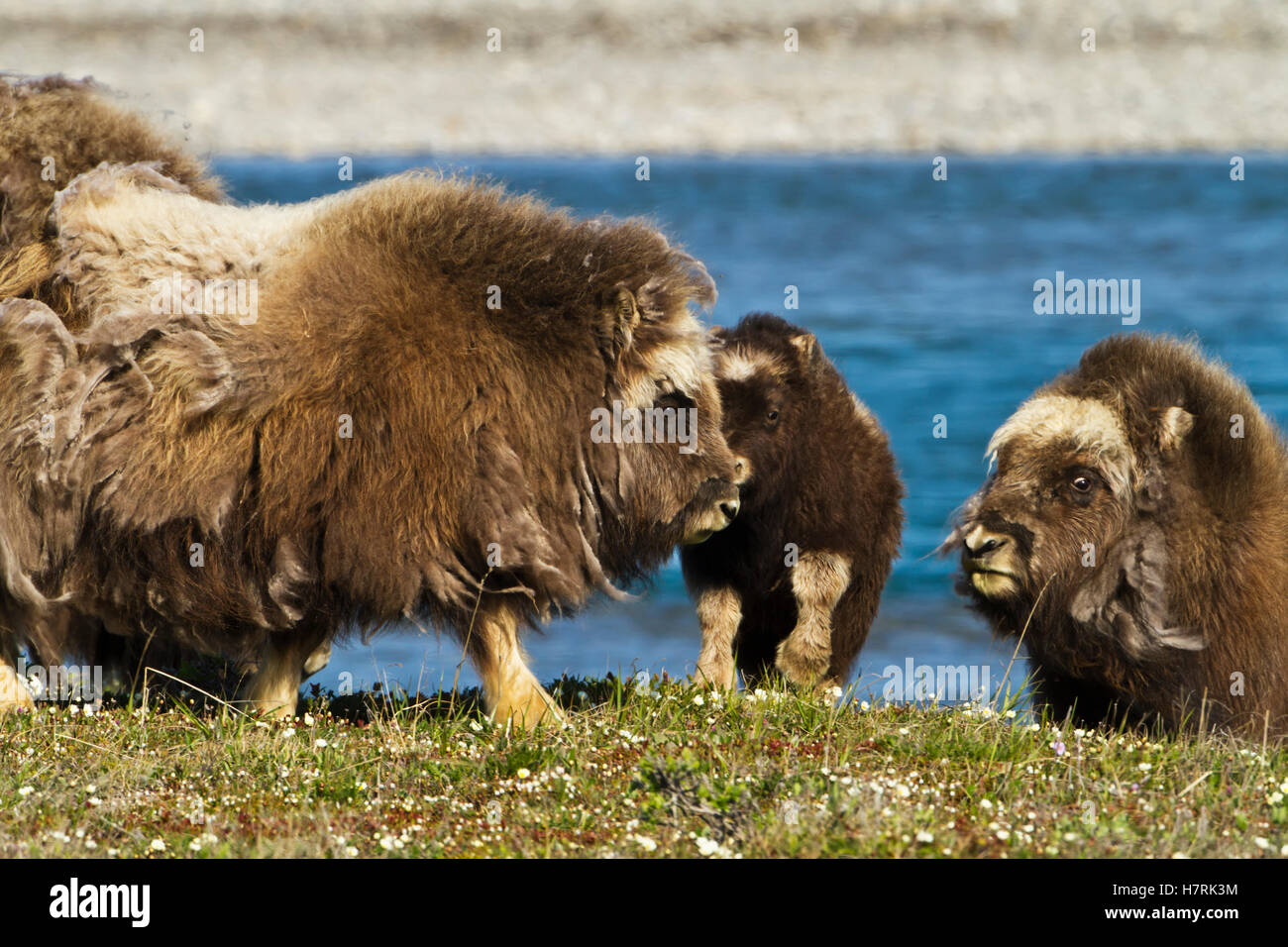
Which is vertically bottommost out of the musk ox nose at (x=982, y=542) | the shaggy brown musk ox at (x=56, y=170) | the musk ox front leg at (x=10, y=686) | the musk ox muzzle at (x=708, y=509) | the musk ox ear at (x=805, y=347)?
the musk ox front leg at (x=10, y=686)

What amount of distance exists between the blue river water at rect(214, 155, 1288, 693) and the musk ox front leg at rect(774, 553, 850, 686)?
0.26 meters

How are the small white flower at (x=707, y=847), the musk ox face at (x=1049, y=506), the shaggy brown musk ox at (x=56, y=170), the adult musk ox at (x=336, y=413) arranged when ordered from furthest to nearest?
the musk ox face at (x=1049, y=506), the shaggy brown musk ox at (x=56, y=170), the adult musk ox at (x=336, y=413), the small white flower at (x=707, y=847)

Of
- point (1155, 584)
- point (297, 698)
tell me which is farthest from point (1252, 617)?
point (297, 698)

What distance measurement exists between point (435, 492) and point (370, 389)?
1.24ft

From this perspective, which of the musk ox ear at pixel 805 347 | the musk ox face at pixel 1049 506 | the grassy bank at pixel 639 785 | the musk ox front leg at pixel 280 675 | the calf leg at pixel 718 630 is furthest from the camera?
the musk ox ear at pixel 805 347

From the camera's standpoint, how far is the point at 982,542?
5.96 m

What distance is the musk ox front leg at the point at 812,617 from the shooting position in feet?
22.7

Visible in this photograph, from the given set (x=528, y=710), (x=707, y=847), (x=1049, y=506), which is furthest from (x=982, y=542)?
(x=707, y=847)

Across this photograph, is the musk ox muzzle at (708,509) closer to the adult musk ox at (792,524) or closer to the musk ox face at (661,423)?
the musk ox face at (661,423)

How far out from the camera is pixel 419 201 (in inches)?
222

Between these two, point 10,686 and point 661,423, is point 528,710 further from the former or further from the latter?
point 10,686

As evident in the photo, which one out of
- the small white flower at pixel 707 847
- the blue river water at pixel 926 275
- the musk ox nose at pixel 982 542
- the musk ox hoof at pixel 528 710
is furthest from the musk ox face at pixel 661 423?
the small white flower at pixel 707 847

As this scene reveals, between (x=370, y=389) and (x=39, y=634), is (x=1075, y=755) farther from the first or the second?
(x=39, y=634)

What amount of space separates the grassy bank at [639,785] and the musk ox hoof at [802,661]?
106 centimetres
